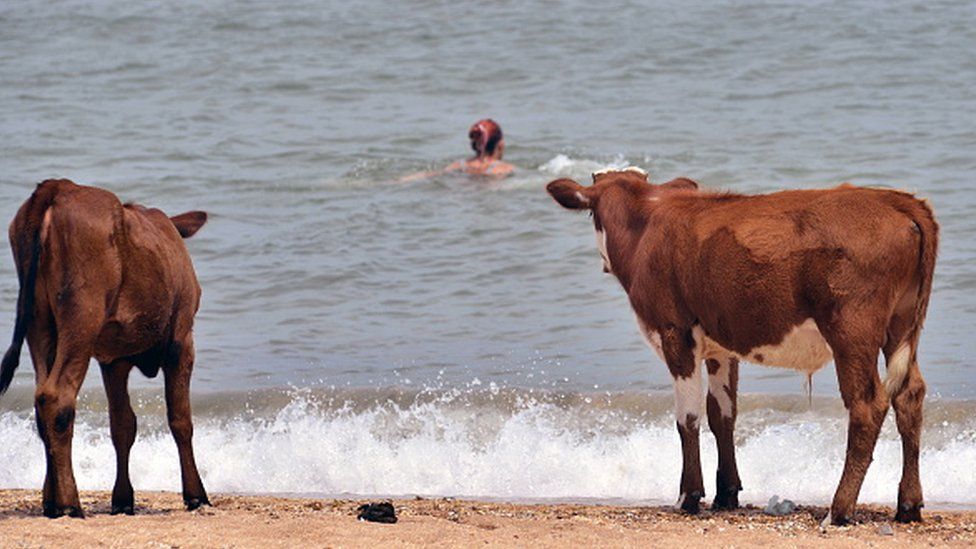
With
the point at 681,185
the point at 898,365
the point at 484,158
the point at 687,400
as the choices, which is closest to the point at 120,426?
the point at 687,400


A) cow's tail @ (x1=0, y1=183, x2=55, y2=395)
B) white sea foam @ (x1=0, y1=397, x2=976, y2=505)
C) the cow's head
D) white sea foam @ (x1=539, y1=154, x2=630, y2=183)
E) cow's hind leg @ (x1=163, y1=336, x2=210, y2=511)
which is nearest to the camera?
cow's tail @ (x1=0, y1=183, x2=55, y2=395)

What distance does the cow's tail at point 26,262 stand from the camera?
23.7 ft

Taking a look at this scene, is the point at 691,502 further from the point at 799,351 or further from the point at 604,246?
the point at 604,246

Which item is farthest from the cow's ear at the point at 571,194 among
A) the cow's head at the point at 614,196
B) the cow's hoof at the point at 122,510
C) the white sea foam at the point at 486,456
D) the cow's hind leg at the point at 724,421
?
the cow's hoof at the point at 122,510

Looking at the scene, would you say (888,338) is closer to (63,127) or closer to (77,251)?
(77,251)

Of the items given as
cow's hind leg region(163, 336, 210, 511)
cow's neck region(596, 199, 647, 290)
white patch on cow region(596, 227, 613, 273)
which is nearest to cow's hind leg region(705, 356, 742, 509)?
cow's neck region(596, 199, 647, 290)

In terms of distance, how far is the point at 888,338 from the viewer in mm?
7590

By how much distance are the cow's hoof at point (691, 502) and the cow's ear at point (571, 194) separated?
1540 millimetres

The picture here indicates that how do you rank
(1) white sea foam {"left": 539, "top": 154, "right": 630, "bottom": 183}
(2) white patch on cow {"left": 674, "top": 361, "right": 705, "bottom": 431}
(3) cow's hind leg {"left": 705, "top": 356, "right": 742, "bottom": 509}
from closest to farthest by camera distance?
(2) white patch on cow {"left": 674, "top": 361, "right": 705, "bottom": 431}, (3) cow's hind leg {"left": 705, "top": 356, "right": 742, "bottom": 509}, (1) white sea foam {"left": 539, "top": 154, "right": 630, "bottom": 183}

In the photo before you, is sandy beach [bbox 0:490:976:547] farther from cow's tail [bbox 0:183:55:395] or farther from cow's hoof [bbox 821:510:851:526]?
cow's tail [bbox 0:183:55:395]

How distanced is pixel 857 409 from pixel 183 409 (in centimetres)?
295

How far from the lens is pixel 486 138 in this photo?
19.5 m

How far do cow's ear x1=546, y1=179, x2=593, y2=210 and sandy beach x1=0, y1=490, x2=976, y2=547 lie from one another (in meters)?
1.50

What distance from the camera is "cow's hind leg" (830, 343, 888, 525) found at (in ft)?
24.1
